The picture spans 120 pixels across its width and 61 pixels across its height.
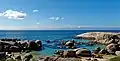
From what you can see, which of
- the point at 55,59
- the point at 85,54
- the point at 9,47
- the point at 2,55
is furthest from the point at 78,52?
the point at 9,47

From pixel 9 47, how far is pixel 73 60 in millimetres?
Answer: 28109

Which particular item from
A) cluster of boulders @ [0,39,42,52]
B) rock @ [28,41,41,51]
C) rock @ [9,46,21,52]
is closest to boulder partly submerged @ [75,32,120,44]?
rock @ [28,41,41,51]

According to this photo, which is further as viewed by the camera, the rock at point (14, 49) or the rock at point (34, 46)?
the rock at point (34, 46)

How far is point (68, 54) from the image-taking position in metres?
44.1

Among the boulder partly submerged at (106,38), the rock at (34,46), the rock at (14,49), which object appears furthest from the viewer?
the boulder partly submerged at (106,38)

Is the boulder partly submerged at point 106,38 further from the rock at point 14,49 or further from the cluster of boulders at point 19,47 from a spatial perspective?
the rock at point 14,49

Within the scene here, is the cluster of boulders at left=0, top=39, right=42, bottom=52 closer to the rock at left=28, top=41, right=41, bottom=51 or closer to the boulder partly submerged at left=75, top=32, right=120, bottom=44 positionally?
the rock at left=28, top=41, right=41, bottom=51

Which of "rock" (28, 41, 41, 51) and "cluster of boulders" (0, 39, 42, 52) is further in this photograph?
"rock" (28, 41, 41, 51)

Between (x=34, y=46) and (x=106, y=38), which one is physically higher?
(x=106, y=38)

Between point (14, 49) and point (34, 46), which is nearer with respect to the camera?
point (14, 49)

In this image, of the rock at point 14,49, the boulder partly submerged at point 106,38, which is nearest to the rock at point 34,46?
the rock at point 14,49

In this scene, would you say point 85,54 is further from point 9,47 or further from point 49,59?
point 9,47

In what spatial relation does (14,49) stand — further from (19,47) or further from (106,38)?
(106,38)

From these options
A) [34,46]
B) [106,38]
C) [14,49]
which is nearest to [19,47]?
[14,49]
